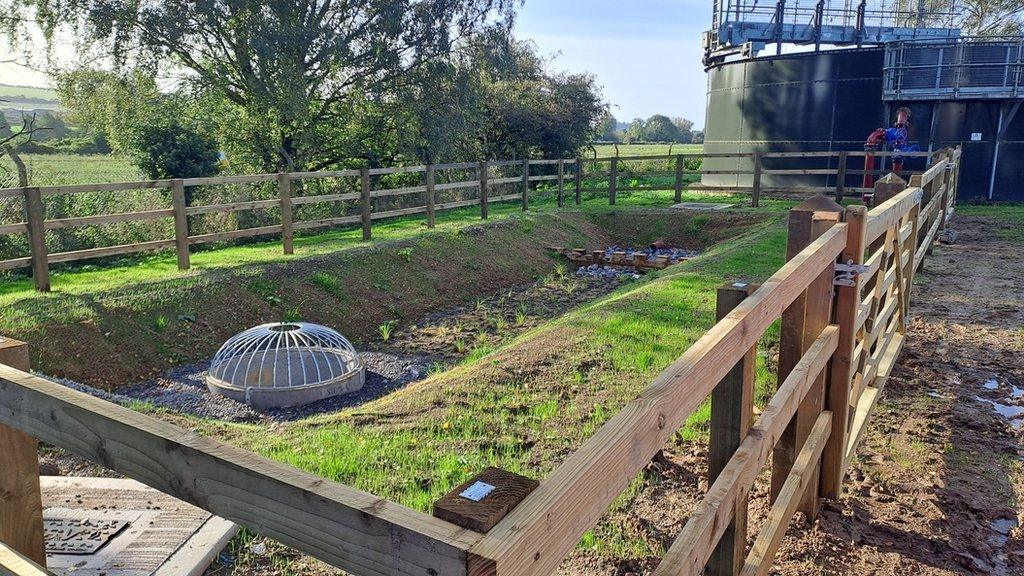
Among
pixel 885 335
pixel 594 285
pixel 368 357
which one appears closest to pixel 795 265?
pixel 885 335

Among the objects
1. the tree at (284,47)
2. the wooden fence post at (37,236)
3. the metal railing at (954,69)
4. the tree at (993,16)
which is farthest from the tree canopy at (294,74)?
the tree at (993,16)

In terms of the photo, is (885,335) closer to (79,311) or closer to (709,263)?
(709,263)

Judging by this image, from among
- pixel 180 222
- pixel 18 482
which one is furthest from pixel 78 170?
pixel 18 482

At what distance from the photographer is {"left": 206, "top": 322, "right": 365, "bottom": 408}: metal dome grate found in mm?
6988

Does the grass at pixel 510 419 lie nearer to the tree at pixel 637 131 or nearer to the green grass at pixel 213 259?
the green grass at pixel 213 259

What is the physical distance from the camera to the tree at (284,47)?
50.1ft

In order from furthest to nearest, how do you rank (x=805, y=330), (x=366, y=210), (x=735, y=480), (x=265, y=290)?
(x=366, y=210), (x=265, y=290), (x=805, y=330), (x=735, y=480)

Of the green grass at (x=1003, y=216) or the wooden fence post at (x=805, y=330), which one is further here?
the green grass at (x=1003, y=216)

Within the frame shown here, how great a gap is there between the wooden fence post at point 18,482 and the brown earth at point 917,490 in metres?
2.06

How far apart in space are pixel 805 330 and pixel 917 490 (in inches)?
55.5

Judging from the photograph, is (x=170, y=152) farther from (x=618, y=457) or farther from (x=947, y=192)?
(x=618, y=457)

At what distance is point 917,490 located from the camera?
159 inches

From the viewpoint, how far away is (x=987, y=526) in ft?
12.1

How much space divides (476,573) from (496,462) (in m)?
3.34
